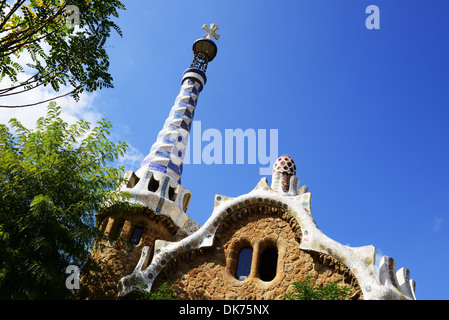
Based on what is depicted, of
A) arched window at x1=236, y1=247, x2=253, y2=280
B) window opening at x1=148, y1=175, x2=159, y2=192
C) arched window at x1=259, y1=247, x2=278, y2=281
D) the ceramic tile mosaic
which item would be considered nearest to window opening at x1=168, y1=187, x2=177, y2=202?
window opening at x1=148, y1=175, x2=159, y2=192

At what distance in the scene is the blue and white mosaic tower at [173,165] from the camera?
10172 mm

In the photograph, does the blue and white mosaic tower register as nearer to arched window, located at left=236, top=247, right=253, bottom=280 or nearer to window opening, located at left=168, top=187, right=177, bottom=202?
window opening, located at left=168, top=187, right=177, bottom=202

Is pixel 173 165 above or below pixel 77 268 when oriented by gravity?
above

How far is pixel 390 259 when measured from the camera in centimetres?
675

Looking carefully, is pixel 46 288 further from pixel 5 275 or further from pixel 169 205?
pixel 169 205

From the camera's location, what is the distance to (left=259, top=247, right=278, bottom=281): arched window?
25.7ft

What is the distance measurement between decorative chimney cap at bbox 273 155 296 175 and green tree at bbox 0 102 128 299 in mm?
3792

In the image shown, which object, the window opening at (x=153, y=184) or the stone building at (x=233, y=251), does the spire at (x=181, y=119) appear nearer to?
the window opening at (x=153, y=184)

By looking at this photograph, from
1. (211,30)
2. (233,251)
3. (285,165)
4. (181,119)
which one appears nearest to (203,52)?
(211,30)

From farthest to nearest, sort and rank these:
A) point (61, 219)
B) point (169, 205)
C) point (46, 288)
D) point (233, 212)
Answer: point (169, 205), point (233, 212), point (61, 219), point (46, 288)

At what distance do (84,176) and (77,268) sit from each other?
175 centimetres

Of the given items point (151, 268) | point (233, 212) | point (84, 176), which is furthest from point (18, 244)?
point (233, 212)

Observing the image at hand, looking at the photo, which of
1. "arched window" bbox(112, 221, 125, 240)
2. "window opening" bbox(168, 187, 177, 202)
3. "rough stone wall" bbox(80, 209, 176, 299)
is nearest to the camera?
"rough stone wall" bbox(80, 209, 176, 299)
